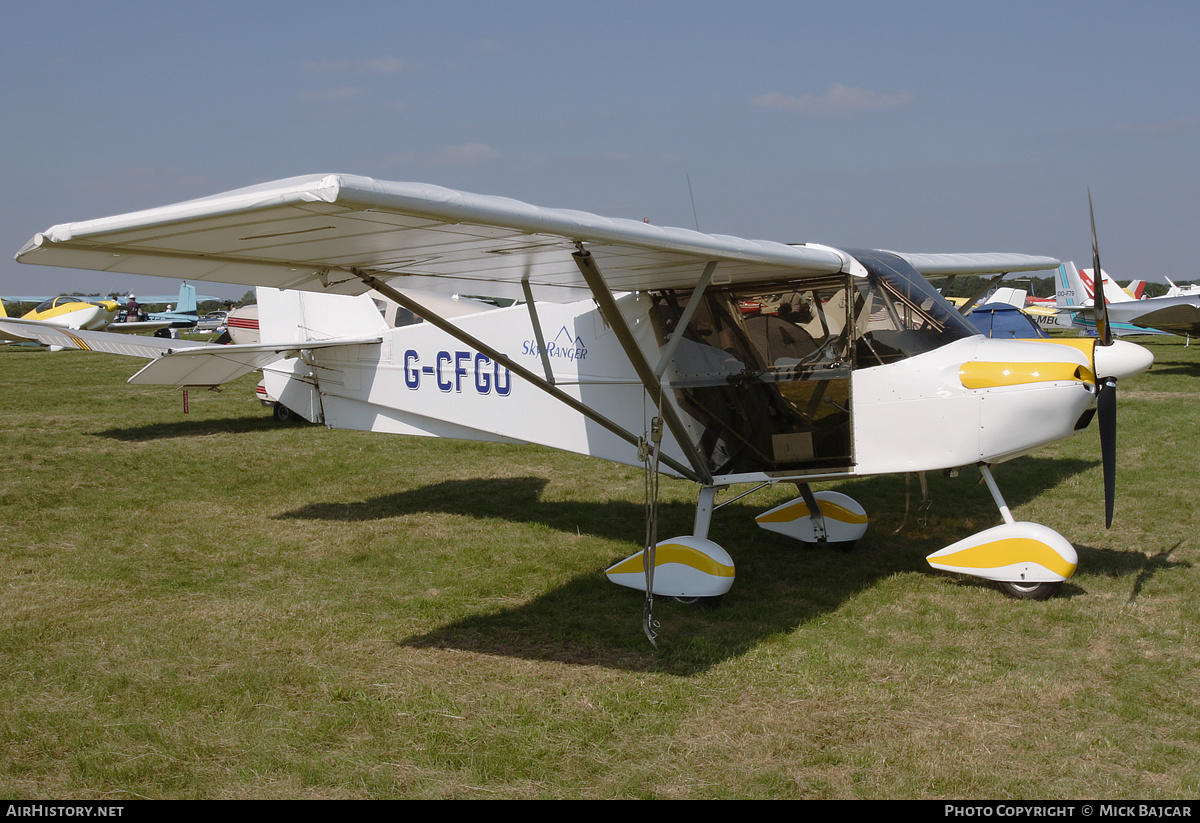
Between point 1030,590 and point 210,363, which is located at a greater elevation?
point 210,363

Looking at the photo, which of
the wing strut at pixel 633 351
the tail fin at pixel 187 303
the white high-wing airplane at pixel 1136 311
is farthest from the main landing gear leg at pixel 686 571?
the tail fin at pixel 187 303

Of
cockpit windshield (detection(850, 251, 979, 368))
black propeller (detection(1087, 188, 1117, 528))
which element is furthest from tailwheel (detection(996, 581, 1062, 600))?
cockpit windshield (detection(850, 251, 979, 368))

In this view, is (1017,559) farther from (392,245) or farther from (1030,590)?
(392,245)

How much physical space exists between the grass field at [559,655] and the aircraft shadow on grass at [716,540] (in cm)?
3

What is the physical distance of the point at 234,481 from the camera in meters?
9.36

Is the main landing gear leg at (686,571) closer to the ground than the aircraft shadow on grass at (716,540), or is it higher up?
higher up

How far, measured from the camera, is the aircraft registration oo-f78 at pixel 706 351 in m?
3.84

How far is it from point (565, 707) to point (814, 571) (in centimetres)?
276

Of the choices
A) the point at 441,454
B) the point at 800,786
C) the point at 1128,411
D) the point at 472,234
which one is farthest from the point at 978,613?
the point at 1128,411

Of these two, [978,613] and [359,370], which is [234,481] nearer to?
[359,370]

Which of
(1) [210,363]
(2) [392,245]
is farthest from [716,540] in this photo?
(1) [210,363]

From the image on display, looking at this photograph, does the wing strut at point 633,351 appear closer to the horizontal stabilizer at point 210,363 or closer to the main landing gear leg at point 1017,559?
the main landing gear leg at point 1017,559

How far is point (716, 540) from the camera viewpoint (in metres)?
6.86

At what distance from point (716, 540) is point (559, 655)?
2.63 metres
